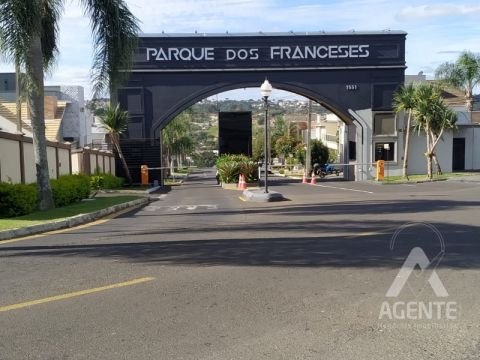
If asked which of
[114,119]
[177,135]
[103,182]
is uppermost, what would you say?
[114,119]

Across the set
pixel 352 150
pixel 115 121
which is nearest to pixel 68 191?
pixel 115 121

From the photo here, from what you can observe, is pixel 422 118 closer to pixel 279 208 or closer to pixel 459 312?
pixel 279 208

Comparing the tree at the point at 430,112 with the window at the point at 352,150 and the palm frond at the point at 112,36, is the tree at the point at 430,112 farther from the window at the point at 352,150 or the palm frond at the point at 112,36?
the palm frond at the point at 112,36

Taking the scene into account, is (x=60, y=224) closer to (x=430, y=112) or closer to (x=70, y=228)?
(x=70, y=228)

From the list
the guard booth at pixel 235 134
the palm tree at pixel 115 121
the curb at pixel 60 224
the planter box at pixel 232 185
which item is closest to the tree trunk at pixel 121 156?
the palm tree at pixel 115 121

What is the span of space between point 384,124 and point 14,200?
30499mm

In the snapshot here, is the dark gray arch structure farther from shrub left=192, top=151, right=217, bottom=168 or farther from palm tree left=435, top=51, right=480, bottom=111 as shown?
shrub left=192, top=151, right=217, bottom=168

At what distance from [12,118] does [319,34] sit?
72.5 feet

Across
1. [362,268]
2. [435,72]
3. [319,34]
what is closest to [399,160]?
[319,34]

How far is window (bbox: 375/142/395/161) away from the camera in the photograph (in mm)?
40375

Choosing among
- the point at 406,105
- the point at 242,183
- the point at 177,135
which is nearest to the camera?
the point at 242,183

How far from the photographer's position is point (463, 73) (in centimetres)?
4975

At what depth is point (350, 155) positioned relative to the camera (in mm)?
43875

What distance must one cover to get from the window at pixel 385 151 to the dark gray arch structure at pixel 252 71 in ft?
2.24
